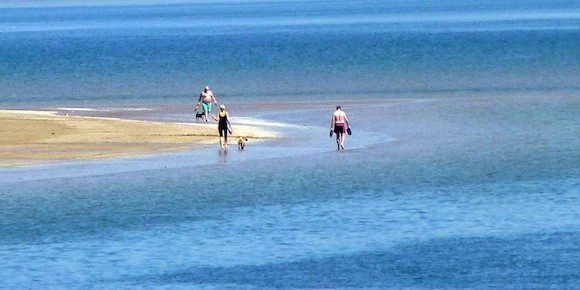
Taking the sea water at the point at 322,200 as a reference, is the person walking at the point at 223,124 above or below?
above

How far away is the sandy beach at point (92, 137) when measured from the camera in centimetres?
4734

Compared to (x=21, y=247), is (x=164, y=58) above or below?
above

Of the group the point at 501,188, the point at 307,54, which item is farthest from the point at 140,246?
the point at 307,54

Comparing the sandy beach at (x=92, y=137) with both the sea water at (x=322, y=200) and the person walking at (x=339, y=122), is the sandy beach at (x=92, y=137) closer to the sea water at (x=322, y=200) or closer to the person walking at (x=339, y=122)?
the sea water at (x=322, y=200)

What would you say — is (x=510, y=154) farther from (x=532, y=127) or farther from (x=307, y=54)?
(x=307, y=54)

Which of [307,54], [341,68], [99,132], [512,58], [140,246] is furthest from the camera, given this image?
[307,54]

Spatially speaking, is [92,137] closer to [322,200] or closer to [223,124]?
[223,124]

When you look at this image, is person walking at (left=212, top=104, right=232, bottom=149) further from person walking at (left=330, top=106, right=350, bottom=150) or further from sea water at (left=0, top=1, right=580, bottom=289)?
person walking at (left=330, top=106, right=350, bottom=150)

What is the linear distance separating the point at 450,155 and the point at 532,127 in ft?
32.5

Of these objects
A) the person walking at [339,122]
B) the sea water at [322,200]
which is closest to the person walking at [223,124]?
the sea water at [322,200]

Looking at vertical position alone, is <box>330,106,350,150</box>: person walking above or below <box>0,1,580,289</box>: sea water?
above

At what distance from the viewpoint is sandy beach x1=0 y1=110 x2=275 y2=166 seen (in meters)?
47.3

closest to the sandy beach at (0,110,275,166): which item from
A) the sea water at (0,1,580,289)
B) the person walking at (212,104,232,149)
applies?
the person walking at (212,104,232,149)

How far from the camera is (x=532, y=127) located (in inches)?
2254
